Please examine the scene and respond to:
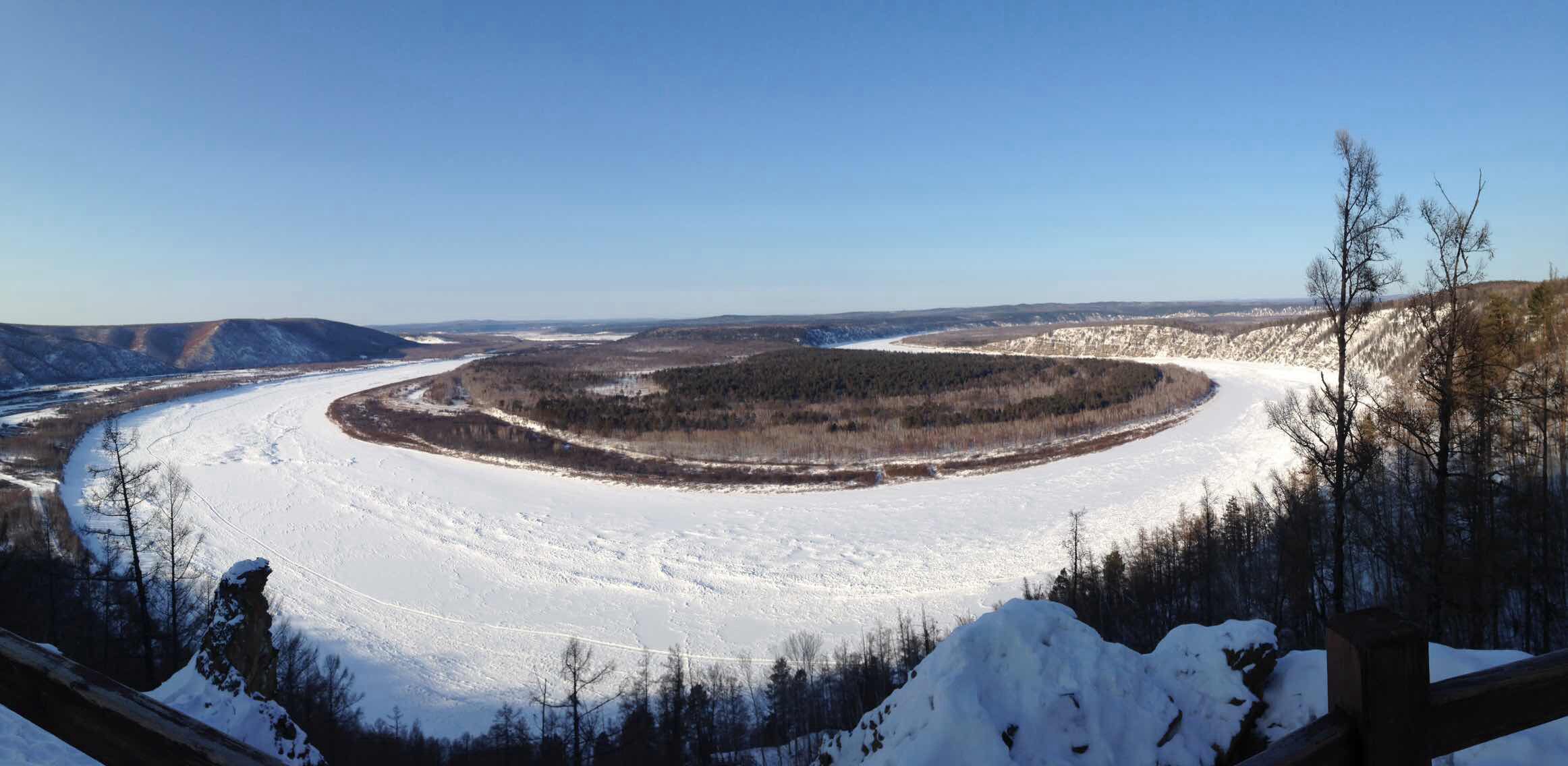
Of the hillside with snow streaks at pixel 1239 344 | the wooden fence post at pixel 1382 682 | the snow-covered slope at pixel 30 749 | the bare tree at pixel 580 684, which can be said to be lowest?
the bare tree at pixel 580 684

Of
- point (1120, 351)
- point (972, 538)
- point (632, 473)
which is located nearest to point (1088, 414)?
point (972, 538)

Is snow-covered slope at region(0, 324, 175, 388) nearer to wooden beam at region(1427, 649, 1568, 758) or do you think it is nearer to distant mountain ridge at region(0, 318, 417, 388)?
distant mountain ridge at region(0, 318, 417, 388)

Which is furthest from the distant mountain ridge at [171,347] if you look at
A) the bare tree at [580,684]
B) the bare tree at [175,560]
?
the bare tree at [580,684]

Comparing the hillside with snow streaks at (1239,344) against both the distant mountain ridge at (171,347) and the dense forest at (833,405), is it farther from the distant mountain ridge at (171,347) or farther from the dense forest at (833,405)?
the distant mountain ridge at (171,347)

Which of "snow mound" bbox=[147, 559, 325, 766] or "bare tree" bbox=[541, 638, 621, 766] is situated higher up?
"snow mound" bbox=[147, 559, 325, 766]

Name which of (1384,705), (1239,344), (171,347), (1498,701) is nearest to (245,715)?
(1384,705)

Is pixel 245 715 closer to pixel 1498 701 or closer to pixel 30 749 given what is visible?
pixel 30 749

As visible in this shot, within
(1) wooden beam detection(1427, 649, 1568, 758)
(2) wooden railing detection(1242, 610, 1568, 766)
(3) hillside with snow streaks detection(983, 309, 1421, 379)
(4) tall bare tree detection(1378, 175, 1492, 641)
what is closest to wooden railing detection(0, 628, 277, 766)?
(2) wooden railing detection(1242, 610, 1568, 766)
